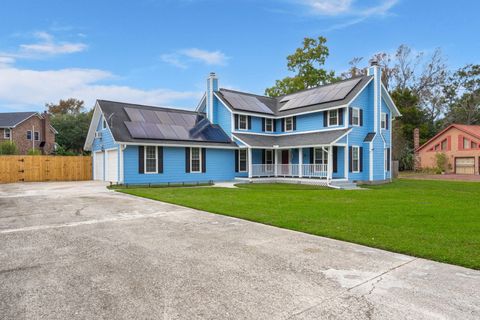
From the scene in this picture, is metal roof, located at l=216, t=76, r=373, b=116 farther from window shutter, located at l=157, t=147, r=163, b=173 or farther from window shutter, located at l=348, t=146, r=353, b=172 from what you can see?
window shutter, located at l=157, t=147, r=163, b=173

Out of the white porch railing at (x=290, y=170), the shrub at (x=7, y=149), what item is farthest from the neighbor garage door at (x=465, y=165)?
the shrub at (x=7, y=149)

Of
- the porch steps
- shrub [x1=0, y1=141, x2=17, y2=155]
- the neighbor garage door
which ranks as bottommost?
the porch steps

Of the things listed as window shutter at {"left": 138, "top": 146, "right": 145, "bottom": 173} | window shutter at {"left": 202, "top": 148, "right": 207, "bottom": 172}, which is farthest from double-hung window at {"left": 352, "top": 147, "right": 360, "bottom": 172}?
window shutter at {"left": 138, "top": 146, "right": 145, "bottom": 173}

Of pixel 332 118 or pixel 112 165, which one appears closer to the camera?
pixel 112 165

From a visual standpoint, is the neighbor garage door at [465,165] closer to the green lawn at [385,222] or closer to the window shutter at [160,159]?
the green lawn at [385,222]

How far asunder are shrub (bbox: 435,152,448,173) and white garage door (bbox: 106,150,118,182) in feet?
105

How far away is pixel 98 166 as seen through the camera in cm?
2275

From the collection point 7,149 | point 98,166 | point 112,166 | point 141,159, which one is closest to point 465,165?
point 141,159

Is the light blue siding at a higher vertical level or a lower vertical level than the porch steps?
higher

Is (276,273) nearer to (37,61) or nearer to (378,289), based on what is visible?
(378,289)

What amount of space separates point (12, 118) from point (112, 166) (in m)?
27.1

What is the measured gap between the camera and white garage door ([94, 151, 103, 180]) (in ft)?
72.8

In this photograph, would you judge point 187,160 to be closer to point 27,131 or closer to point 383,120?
point 383,120

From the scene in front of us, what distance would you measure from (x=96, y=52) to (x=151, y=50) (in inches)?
144
